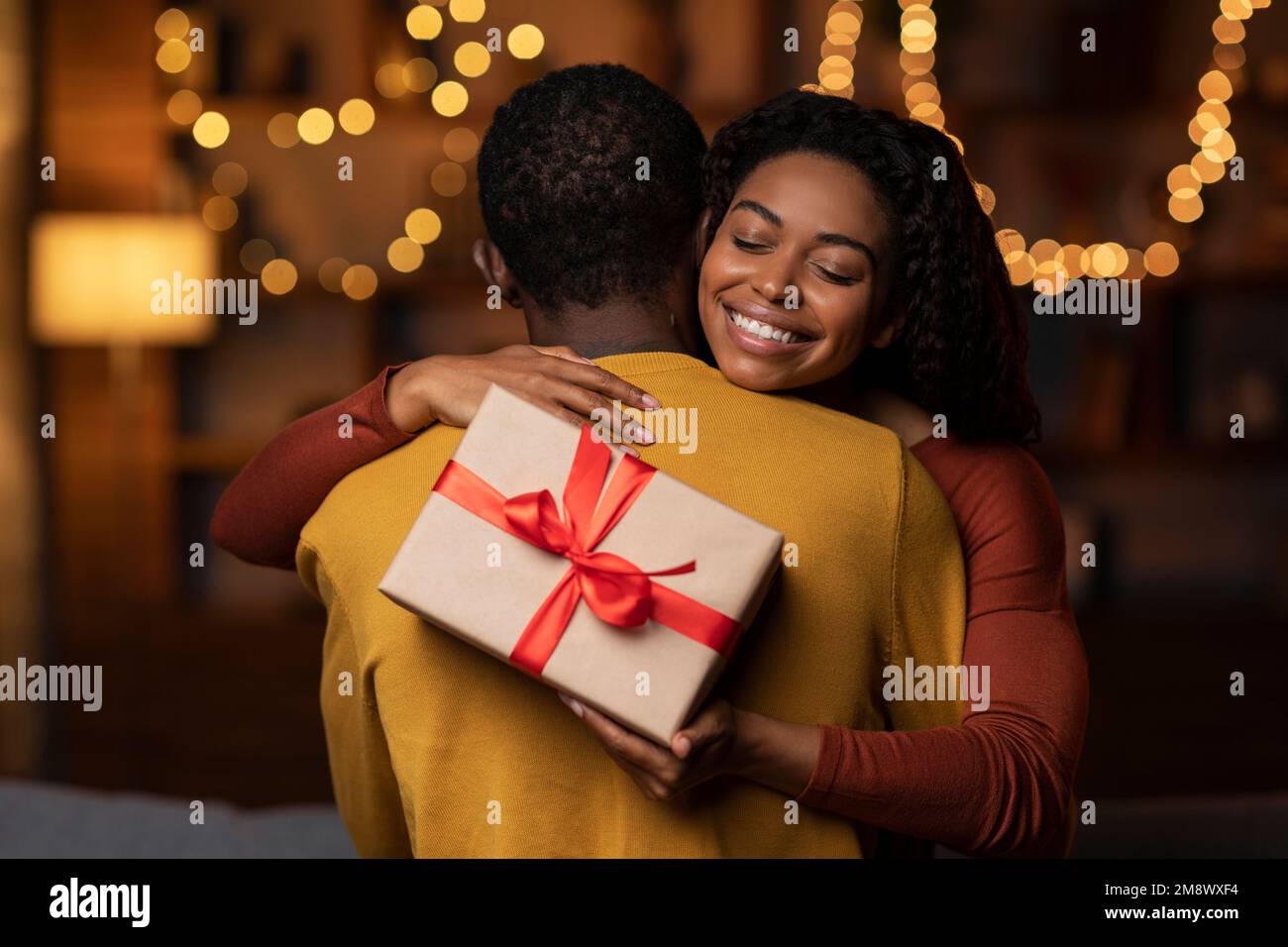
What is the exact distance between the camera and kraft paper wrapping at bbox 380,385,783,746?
93cm

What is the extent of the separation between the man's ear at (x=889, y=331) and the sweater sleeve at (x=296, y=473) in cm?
45

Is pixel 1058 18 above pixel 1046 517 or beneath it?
above

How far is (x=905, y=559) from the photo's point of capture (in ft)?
3.45

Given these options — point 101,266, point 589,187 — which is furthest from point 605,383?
point 101,266

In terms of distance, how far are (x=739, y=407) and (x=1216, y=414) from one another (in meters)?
3.13

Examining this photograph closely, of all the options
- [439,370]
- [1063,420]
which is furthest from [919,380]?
[1063,420]

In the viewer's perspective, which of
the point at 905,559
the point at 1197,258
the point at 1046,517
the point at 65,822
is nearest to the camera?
the point at 905,559

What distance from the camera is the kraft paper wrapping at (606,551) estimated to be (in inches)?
36.7

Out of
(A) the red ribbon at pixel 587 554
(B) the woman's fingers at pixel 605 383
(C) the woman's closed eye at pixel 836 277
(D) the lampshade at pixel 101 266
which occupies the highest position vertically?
(D) the lampshade at pixel 101 266

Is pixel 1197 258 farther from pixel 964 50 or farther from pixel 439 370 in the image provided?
pixel 439 370

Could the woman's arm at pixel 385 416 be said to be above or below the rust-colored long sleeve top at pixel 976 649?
above

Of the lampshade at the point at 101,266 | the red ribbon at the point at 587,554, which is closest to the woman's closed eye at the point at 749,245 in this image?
the red ribbon at the point at 587,554

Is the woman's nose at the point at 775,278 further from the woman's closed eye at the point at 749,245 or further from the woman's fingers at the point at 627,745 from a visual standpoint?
the woman's fingers at the point at 627,745
